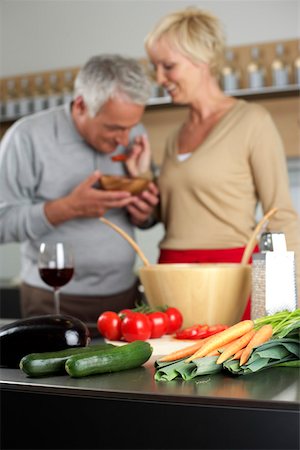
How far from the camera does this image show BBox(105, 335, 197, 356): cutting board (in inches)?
56.0

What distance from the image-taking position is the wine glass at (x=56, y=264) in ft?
6.15

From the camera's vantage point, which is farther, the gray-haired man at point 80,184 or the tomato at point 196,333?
the gray-haired man at point 80,184

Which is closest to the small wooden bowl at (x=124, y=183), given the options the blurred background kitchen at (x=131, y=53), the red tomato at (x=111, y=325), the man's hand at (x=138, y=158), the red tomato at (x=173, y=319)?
the man's hand at (x=138, y=158)

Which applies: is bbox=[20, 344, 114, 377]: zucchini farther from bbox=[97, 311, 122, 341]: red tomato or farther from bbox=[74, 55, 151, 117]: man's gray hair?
bbox=[74, 55, 151, 117]: man's gray hair

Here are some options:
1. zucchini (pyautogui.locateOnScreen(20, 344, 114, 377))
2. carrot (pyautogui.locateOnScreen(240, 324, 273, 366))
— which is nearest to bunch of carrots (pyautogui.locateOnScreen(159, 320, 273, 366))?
carrot (pyautogui.locateOnScreen(240, 324, 273, 366))

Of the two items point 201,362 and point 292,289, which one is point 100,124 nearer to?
point 292,289

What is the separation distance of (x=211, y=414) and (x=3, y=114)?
4.10m

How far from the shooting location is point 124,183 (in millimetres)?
2404

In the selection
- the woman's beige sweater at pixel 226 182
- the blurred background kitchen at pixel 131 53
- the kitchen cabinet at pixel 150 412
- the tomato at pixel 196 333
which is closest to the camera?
the kitchen cabinet at pixel 150 412

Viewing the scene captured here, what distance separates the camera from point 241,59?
4.12 metres

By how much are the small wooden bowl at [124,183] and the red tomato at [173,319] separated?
2.57 feet

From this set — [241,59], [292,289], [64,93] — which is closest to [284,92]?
[241,59]

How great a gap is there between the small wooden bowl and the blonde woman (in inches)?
2.3

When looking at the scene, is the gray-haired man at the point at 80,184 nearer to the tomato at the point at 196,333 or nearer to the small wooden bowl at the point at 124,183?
the small wooden bowl at the point at 124,183
